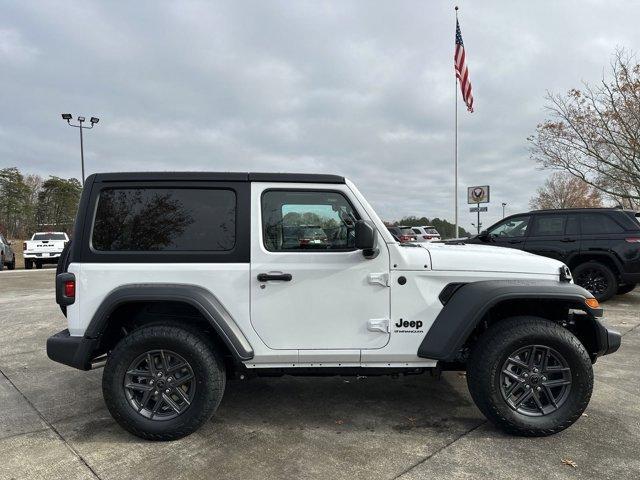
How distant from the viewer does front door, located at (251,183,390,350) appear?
3.23 metres

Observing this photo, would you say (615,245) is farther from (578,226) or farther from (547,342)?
(547,342)

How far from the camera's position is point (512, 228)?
894 centimetres

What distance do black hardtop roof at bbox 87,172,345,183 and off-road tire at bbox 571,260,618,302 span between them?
22.1 feet

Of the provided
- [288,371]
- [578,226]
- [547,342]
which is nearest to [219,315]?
[288,371]

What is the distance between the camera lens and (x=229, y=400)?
392 centimetres

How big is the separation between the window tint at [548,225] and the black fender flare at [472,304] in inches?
227

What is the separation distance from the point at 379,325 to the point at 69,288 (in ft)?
7.24

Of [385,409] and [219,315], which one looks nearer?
[219,315]

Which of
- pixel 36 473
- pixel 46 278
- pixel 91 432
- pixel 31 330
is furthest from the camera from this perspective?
pixel 46 278

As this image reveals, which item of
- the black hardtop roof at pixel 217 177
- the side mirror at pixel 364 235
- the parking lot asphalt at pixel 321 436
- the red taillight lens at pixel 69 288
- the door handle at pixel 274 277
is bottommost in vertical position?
the parking lot asphalt at pixel 321 436

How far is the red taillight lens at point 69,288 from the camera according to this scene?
10.4 feet

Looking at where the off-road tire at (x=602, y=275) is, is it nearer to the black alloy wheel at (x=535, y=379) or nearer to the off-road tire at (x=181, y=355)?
the black alloy wheel at (x=535, y=379)

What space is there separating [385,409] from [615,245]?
6410 mm

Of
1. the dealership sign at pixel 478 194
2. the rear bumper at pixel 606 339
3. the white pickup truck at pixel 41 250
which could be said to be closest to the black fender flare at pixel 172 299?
the rear bumper at pixel 606 339
